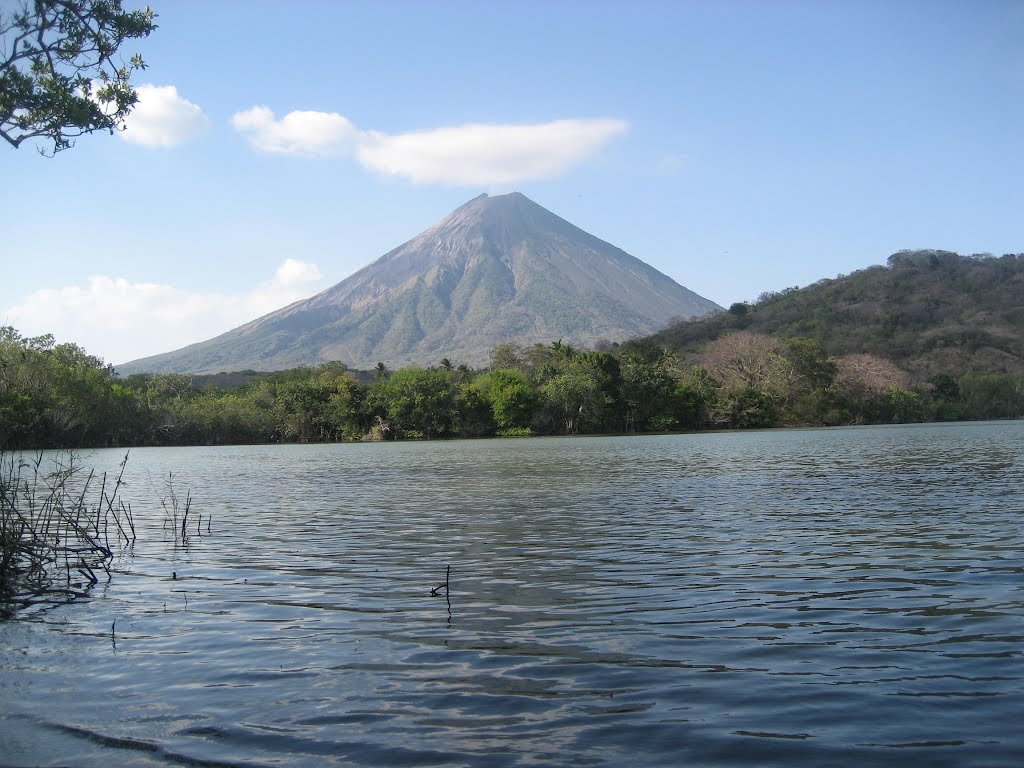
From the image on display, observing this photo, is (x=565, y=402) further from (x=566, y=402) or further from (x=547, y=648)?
(x=547, y=648)

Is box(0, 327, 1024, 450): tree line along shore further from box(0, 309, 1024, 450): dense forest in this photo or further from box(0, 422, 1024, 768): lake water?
box(0, 422, 1024, 768): lake water

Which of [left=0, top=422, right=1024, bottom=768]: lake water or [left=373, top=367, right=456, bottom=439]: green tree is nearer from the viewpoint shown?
[left=0, top=422, right=1024, bottom=768]: lake water

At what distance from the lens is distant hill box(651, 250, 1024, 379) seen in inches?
4641

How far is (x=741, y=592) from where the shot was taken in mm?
9234

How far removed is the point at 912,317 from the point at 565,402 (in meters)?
83.7

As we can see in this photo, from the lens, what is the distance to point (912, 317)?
141 m

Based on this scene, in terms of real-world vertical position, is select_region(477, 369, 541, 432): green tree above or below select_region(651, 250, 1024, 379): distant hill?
below

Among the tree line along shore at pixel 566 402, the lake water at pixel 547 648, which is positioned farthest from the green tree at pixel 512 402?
the lake water at pixel 547 648

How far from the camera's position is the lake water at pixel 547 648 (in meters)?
5.21

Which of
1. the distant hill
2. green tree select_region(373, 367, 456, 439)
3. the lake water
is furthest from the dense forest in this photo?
the lake water

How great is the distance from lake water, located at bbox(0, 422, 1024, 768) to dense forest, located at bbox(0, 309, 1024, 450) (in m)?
71.0

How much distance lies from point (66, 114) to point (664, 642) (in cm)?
1058

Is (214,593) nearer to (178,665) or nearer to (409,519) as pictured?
(178,665)

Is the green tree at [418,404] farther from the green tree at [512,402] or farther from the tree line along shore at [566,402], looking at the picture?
the green tree at [512,402]
